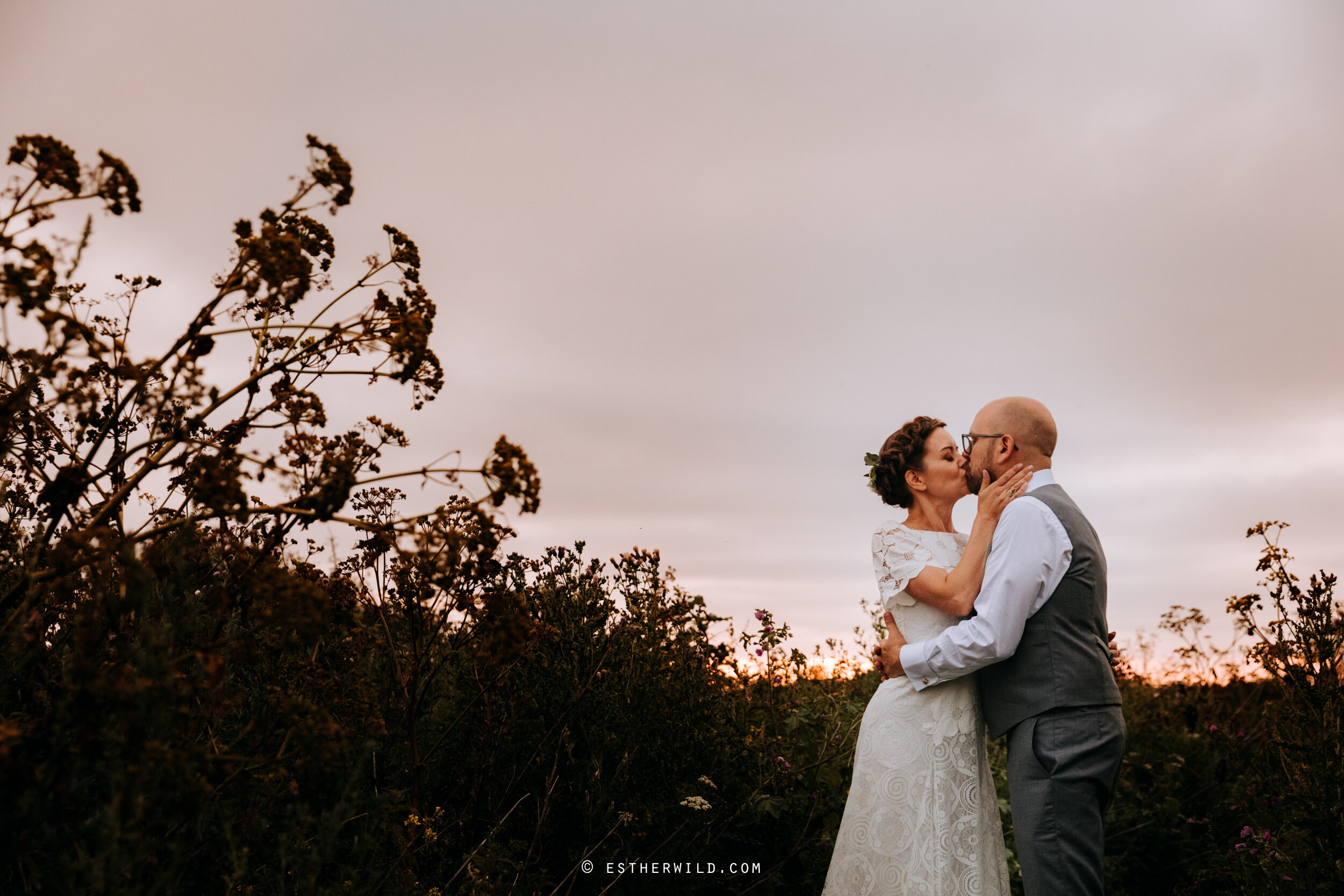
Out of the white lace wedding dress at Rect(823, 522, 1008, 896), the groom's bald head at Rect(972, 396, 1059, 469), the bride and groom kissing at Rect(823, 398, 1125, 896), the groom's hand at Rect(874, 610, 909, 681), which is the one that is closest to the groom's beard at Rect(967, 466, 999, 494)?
the bride and groom kissing at Rect(823, 398, 1125, 896)

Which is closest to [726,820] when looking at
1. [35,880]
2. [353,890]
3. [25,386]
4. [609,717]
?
[609,717]

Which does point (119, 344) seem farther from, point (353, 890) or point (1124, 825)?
point (1124, 825)

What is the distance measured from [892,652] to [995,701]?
466 mm

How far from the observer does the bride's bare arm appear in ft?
11.3

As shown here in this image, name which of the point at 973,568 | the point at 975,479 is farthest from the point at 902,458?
the point at 973,568

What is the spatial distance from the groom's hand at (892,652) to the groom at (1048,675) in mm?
198

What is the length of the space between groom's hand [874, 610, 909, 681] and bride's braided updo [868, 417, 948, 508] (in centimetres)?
60

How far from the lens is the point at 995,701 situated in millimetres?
3449

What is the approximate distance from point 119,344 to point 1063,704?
325 centimetres

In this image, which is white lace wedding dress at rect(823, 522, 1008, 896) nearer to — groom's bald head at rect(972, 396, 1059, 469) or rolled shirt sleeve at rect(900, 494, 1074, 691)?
rolled shirt sleeve at rect(900, 494, 1074, 691)

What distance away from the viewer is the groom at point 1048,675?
313 centimetres

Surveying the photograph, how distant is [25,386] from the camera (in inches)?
65.0

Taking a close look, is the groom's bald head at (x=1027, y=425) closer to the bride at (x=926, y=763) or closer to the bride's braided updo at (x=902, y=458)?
the bride at (x=926, y=763)

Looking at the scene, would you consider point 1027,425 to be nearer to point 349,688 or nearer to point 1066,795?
point 1066,795
